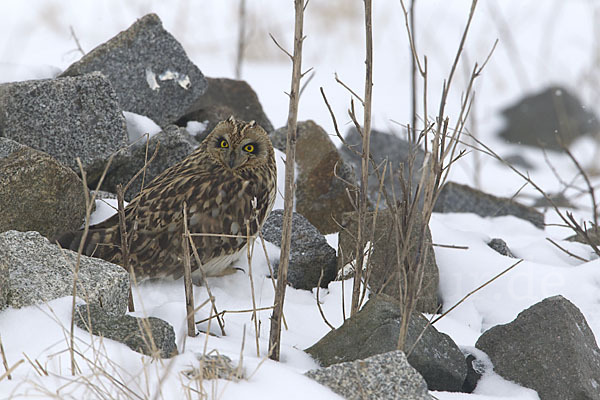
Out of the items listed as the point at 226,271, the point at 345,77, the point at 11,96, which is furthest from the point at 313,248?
the point at 345,77

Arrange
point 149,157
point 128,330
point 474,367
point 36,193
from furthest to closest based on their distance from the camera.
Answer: point 149,157 < point 36,193 < point 474,367 < point 128,330

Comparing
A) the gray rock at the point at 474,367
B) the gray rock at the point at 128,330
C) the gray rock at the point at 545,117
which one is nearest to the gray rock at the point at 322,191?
the gray rock at the point at 474,367

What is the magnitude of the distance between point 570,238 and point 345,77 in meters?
6.40

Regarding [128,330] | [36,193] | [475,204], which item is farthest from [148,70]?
[128,330]

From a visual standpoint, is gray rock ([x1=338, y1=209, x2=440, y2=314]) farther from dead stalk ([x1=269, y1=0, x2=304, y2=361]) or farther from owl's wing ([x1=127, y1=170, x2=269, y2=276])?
dead stalk ([x1=269, y1=0, x2=304, y2=361])

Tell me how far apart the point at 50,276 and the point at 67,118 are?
1421 mm

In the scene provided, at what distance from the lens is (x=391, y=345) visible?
2391mm

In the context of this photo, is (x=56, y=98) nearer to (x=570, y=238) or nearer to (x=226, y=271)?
(x=226, y=271)

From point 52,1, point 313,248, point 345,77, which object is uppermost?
point 52,1

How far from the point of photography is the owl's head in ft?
11.5

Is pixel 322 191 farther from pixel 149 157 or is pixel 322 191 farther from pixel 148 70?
pixel 148 70

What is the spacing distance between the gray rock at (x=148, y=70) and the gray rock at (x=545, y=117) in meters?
6.23

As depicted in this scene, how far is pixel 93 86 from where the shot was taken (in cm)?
377

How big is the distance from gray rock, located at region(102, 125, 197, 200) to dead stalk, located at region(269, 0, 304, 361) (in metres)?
1.78
